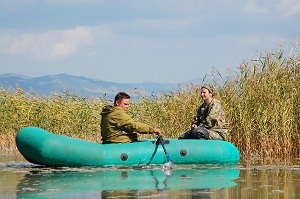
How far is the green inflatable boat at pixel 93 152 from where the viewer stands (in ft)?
41.0

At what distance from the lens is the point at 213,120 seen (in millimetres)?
→ 13266

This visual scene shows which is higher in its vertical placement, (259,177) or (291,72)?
(291,72)

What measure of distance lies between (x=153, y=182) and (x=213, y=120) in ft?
10.5

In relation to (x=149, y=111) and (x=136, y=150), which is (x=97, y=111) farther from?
(x=136, y=150)

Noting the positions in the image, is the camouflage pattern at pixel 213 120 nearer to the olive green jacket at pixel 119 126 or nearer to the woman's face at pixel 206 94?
the woman's face at pixel 206 94

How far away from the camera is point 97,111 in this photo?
1812cm

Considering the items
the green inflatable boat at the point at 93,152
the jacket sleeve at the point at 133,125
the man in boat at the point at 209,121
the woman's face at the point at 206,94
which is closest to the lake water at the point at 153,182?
the green inflatable boat at the point at 93,152

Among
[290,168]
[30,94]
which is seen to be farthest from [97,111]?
[290,168]

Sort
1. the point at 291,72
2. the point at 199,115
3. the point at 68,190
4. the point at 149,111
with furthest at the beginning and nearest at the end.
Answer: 1. the point at 149,111
2. the point at 291,72
3. the point at 199,115
4. the point at 68,190

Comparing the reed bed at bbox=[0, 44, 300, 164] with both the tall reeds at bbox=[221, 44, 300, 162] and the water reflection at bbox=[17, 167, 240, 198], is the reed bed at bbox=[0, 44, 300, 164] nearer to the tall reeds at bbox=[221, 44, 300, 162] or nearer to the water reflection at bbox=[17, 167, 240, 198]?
the tall reeds at bbox=[221, 44, 300, 162]

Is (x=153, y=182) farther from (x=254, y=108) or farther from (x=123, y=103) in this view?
(x=254, y=108)

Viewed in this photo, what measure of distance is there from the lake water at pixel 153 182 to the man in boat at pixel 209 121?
727 millimetres

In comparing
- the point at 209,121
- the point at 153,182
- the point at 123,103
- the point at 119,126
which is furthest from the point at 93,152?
the point at 153,182

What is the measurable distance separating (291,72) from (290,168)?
297 cm
